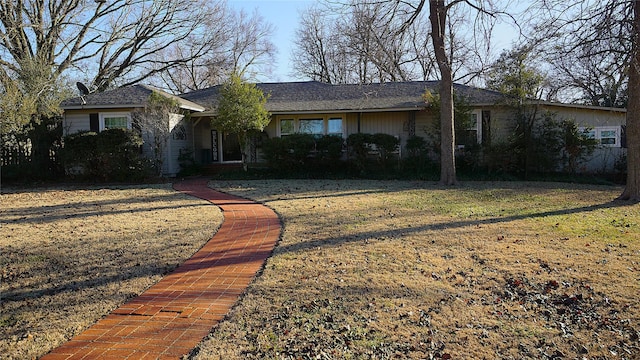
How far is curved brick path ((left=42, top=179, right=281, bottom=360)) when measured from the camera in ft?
10.3

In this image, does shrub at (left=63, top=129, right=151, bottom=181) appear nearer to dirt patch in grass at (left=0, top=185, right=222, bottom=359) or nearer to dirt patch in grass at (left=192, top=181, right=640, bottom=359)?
dirt patch in grass at (left=0, top=185, right=222, bottom=359)

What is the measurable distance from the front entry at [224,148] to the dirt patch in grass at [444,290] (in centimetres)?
1192

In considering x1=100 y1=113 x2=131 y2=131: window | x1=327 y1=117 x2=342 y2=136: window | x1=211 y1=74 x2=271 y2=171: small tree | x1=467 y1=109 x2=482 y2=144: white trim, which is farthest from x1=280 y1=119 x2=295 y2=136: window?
x1=467 y1=109 x2=482 y2=144: white trim

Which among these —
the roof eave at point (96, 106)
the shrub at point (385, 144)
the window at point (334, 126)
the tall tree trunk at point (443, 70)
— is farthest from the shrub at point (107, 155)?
Answer: the tall tree trunk at point (443, 70)

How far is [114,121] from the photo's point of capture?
16.6 meters

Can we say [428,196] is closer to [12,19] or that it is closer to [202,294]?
[202,294]

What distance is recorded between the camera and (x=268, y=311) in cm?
379

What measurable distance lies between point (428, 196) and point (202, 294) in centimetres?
762

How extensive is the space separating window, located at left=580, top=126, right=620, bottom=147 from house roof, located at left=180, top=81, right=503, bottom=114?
409 centimetres

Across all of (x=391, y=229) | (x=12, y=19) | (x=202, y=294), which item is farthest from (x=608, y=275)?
(x=12, y=19)

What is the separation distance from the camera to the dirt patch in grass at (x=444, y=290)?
10.6 feet

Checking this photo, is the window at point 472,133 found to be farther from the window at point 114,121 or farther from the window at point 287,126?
the window at point 114,121

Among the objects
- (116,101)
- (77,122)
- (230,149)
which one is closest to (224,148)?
(230,149)

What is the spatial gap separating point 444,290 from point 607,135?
1578 cm
